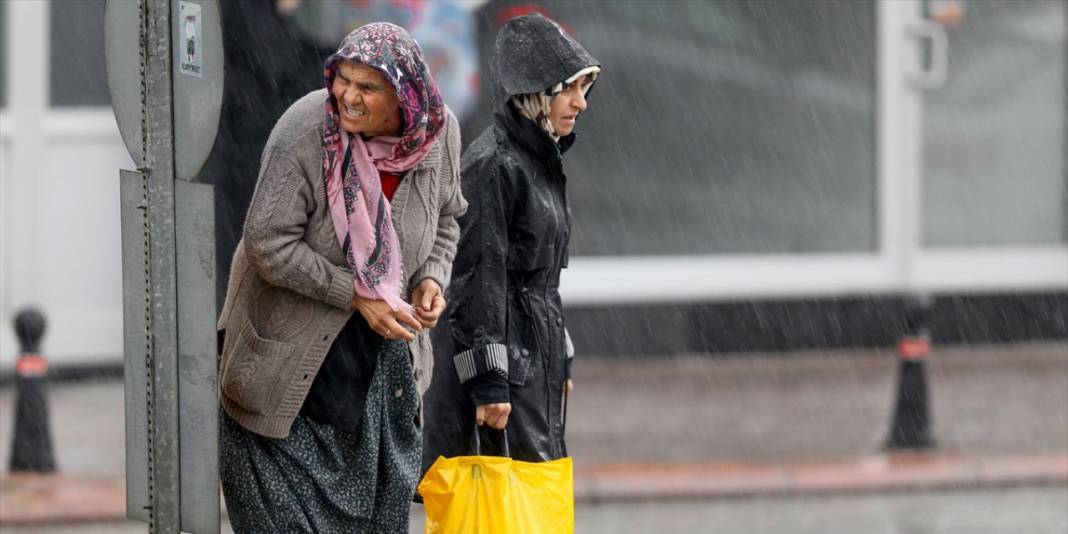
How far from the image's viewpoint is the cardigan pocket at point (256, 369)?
4492mm

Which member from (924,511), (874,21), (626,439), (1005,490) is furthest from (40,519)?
(874,21)

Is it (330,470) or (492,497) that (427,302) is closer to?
(330,470)

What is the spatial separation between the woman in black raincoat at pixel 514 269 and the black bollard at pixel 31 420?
395 cm

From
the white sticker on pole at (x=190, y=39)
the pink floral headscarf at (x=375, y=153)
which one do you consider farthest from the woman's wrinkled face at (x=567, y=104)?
the white sticker on pole at (x=190, y=39)

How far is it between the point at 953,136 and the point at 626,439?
423 centimetres

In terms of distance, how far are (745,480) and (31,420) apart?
11.2 ft

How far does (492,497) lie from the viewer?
16.2ft

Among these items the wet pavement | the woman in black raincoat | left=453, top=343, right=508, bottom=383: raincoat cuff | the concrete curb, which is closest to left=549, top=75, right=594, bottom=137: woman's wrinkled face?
the woman in black raincoat

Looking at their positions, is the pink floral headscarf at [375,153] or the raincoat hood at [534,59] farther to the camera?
the raincoat hood at [534,59]

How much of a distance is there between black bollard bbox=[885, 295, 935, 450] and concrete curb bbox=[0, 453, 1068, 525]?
13cm

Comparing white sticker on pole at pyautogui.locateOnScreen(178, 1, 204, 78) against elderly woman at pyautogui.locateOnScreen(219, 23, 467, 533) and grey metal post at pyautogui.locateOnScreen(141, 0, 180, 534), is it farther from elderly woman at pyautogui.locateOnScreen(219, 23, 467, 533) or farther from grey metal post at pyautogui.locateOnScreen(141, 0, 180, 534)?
elderly woman at pyautogui.locateOnScreen(219, 23, 467, 533)

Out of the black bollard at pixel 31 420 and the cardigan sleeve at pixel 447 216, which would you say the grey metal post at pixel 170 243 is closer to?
the cardigan sleeve at pixel 447 216

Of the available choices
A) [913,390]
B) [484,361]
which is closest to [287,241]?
[484,361]

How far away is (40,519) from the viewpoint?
7895 mm
